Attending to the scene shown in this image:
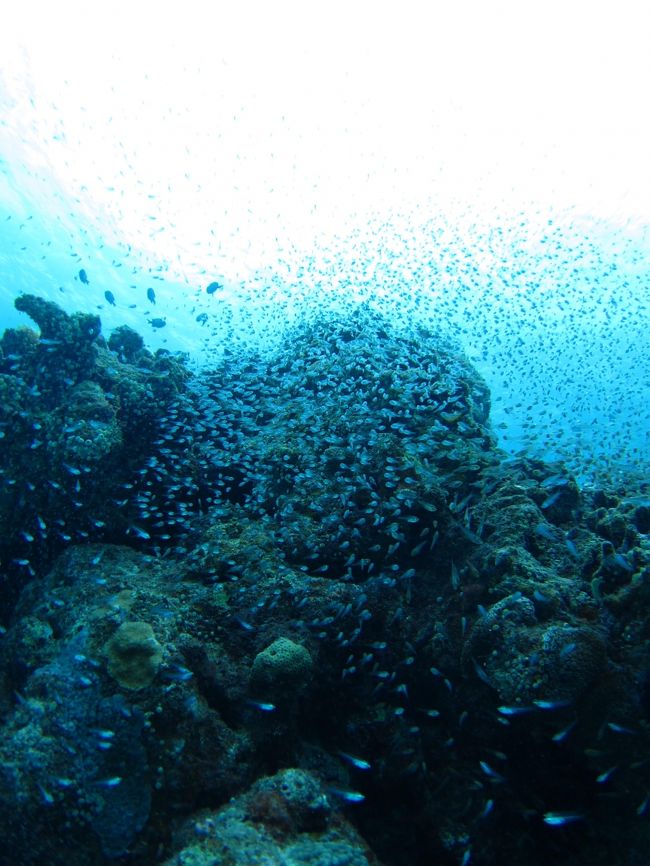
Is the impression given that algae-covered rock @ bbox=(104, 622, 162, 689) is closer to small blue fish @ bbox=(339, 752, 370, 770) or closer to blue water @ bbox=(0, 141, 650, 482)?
small blue fish @ bbox=(339, 752, 370, 770)

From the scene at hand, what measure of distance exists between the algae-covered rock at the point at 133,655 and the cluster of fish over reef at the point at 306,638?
0.03 meters

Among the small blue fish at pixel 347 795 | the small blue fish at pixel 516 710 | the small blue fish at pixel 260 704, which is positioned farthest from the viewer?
the small blue fish at pixel 260 704

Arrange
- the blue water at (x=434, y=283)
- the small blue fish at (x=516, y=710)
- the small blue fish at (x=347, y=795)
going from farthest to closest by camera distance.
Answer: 1. the blue water at (x=434, y=283)
2. the small blue fish at (x=516, y=710)
3. the small blue fish at (x=347, y=795)

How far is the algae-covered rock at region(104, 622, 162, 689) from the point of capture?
6609 millimetres

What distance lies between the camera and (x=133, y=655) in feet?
22.2

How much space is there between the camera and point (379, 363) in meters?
13.7

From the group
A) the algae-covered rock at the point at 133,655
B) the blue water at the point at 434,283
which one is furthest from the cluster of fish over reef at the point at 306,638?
the blue water at the point at 434,283

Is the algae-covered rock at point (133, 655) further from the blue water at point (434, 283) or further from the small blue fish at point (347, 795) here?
the blue water at point (434, 283)

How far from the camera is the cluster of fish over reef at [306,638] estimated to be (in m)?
5.89

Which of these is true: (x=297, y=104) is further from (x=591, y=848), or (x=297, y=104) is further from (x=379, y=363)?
(x=591, y=848)

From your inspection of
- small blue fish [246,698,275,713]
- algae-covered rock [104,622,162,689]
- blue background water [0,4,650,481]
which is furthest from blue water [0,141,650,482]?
algae-covered rock [104,622,162,689]

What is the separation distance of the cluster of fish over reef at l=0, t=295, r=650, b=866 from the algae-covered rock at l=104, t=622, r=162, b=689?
0.09ft

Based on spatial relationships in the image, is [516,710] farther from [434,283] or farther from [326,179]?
[326,179]

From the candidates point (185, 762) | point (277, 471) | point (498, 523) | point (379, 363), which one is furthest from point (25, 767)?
point (379, 363)
